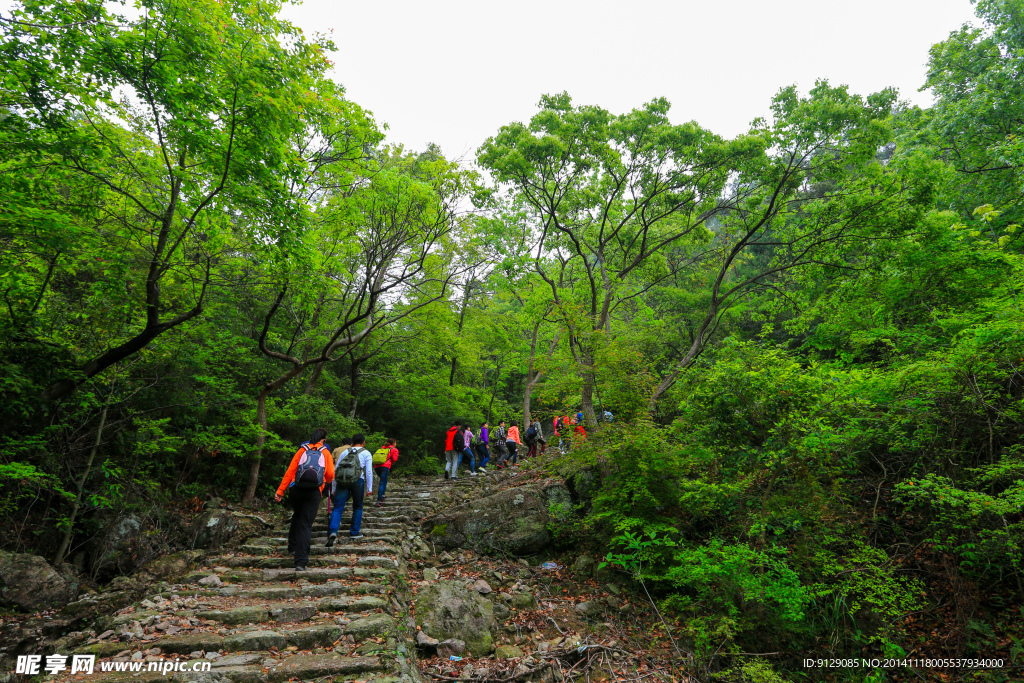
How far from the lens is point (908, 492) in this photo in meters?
4.98

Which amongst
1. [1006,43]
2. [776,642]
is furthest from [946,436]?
[1006,43]

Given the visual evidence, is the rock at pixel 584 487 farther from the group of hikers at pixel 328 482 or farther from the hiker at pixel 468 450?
the hiker at pixel 468 450

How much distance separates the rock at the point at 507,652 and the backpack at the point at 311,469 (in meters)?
3.39

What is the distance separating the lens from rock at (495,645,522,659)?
531 cm

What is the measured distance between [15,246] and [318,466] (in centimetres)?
551

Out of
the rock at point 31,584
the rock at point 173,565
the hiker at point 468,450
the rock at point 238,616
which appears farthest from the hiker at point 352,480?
the hiker at point 468,450

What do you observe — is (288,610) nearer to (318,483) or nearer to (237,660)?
(237,660)

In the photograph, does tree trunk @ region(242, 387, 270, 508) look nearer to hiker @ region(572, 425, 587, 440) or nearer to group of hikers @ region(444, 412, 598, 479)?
group of hikers @ region(444, 412, 598, 479)

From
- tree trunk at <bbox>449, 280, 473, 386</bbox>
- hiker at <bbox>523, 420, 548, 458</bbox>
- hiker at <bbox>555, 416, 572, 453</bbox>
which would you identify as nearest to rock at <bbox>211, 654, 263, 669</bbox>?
hiker at <bbox>555, 416, 572, 453</bbox>

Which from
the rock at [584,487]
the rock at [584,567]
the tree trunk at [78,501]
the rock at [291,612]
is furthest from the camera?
the rock at [584,487]

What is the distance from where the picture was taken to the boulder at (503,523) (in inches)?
325

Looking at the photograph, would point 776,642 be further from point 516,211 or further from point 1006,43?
point 1006,43

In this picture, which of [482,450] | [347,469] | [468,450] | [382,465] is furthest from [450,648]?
[482,450]

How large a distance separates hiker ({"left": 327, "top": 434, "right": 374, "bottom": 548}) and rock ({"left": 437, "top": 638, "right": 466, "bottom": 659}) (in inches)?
103
